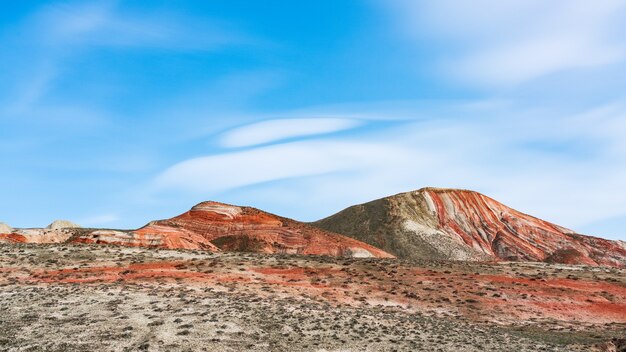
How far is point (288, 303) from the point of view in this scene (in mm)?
33844

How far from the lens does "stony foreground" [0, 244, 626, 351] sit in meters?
26.3

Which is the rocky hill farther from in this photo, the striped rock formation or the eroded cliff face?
the striped rock formation

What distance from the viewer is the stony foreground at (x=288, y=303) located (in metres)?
26.3

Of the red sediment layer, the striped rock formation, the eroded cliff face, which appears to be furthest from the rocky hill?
the red sediment layer

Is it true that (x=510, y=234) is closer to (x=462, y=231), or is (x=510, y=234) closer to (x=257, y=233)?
(x=462, y=231)

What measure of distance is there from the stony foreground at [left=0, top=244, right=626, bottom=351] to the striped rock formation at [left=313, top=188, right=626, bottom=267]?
167 feet

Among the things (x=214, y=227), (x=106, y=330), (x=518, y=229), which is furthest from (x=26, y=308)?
(x=518, y=229)

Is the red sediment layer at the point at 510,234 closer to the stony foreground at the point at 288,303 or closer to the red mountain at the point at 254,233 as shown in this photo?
the red mountain at the point at 254,233

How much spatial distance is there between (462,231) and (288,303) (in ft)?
288

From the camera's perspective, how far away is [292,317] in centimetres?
3025

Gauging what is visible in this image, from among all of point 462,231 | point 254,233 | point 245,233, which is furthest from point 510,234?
point 245,233

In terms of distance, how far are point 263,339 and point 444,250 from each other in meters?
80.3

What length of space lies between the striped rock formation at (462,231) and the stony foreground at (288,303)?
50845mm

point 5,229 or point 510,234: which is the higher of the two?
point 510,234
